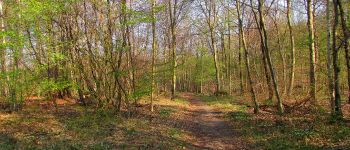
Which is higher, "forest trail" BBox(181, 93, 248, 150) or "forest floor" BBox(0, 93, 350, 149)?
"forest floor" BBox(0, 93, 350, 149)

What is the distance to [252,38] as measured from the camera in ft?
129

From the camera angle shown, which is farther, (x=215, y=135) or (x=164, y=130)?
(x=164, y=130)

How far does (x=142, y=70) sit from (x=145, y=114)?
2.83m

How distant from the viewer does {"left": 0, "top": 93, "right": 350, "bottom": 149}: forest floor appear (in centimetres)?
1173

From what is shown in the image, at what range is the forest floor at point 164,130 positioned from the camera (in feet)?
38.5

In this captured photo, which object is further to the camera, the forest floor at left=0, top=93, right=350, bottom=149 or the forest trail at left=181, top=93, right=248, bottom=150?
the forest trail at left=181, top=93, right=248, bottom=150

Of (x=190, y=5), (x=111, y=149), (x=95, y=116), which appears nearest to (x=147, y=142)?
(x=111, y=149)

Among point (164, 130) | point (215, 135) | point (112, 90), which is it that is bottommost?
point (215, 135)

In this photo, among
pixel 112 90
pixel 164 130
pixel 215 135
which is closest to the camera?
pixel 215 135

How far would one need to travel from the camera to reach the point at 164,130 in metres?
15.3

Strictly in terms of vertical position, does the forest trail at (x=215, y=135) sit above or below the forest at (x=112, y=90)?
below

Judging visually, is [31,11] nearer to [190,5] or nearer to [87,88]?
[87,88]

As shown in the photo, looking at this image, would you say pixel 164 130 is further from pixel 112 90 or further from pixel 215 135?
pixel 112 90

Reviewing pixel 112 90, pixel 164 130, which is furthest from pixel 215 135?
pixel 112 90
